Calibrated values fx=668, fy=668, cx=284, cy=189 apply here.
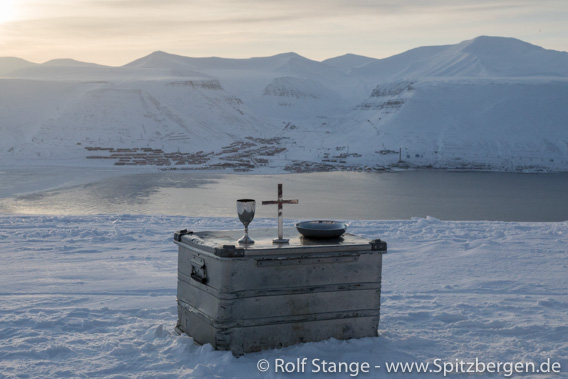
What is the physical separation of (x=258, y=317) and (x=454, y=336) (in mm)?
2386

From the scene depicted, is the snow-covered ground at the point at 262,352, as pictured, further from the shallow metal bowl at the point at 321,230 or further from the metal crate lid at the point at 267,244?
the shallow metal bowl at the point at 321,230

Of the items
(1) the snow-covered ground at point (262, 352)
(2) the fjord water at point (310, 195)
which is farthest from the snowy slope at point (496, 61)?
(1) the snow-covered ground at point (262, 352)

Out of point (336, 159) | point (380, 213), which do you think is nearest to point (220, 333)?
point (380, 213)

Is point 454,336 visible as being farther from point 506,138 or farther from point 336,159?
point 506,138

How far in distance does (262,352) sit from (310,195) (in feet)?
101

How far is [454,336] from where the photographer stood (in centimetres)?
760

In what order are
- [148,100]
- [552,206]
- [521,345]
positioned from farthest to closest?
[148,100], [552,206], [521,345]

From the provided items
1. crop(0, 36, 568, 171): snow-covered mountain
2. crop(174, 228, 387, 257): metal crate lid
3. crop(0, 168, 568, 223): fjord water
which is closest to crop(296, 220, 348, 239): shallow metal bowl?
crop(174, 228, 387, 257): metal crate lid

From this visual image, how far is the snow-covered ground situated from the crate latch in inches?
28.3

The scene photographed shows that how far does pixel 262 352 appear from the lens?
6.82m

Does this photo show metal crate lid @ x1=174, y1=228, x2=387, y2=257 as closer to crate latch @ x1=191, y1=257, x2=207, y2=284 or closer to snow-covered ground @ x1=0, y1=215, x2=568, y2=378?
crate latch @ x1=191, y1=257, x2=207, y2=284

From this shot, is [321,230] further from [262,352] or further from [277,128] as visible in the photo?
[277,128]

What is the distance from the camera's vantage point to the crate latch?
684 cm

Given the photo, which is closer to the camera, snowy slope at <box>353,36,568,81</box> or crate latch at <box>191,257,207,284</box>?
crate latch at <box>191,257,207,284</box>
